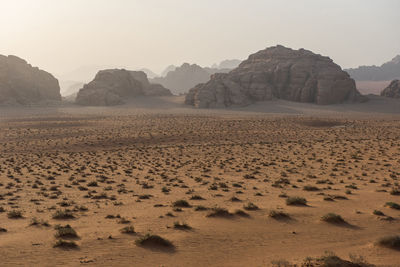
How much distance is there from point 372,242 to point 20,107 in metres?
108

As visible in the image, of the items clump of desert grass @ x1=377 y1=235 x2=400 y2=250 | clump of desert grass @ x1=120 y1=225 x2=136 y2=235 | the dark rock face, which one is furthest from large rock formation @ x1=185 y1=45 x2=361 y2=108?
clump of desert grass @ x1=377 y1=235 x2=400 y2=250

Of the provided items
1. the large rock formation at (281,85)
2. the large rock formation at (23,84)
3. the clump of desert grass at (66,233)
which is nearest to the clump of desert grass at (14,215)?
the clump of desert grass at (66,233)

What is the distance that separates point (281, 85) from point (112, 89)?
59.0 metres

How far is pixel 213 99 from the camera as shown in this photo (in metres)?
106

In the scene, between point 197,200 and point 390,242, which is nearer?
point 390,242

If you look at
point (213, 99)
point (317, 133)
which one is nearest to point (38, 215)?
point (317, 133)

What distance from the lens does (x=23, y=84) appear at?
112250 millimetres

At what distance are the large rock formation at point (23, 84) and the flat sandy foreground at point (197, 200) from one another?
231 ft

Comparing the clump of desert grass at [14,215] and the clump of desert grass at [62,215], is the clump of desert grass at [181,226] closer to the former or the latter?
the clump of desert grass at [62,215]

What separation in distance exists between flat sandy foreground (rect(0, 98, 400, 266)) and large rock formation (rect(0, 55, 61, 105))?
70.4m

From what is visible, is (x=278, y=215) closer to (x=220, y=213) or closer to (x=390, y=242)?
(x=220, y=213)

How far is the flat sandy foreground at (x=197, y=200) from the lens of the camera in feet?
35.0

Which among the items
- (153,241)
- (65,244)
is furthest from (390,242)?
(65,244)

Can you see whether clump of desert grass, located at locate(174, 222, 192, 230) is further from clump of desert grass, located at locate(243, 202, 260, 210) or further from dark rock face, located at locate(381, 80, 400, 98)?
dark rock face, located at locate(381, 80, 400, 98)
